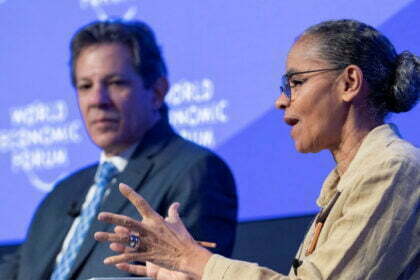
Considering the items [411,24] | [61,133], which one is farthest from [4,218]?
[411,24]

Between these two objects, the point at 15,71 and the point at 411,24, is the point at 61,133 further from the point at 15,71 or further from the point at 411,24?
the point at 411,24

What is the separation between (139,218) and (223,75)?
0.63 meters

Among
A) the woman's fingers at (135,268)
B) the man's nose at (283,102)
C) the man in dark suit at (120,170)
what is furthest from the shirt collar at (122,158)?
the woman's fingers at (135,268)

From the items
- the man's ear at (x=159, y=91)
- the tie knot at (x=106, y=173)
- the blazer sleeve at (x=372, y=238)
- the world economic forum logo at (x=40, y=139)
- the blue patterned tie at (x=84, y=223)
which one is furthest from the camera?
the world economic forum logo at (x=40, y=139)

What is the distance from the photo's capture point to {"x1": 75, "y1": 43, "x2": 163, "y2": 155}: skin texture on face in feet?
10.8

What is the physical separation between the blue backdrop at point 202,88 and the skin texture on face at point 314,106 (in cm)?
69

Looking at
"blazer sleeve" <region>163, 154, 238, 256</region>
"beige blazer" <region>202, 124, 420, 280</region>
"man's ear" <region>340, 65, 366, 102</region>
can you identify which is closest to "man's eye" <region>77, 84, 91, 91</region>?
"blazer sleeve" <region>163, 154, 238, 256</region>

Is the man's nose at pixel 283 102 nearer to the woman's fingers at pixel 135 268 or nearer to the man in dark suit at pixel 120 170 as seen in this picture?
the woman's fingers at pixel 135 268

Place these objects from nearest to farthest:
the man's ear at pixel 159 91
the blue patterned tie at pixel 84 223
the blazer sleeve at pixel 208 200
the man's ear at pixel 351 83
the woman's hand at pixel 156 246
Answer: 1. the woman's hand at pixel 156 246
2. the man's ear at pixel 351 83
3. the blazer sleeve at pixel 208 200
4. the blue patterned tie at pixel 84 223
5. the man's ear at pixel 159 91

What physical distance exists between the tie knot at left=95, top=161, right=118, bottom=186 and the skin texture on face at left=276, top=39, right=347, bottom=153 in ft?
3.63

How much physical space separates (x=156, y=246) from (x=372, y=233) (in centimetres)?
46

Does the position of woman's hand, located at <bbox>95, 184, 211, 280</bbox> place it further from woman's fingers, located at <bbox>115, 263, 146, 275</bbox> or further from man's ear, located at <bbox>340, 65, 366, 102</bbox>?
man's ear, located at <bbox>340, 65, 366, 102</bbox>

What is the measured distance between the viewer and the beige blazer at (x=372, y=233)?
1.93m

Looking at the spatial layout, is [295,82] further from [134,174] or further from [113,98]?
[113,98]
